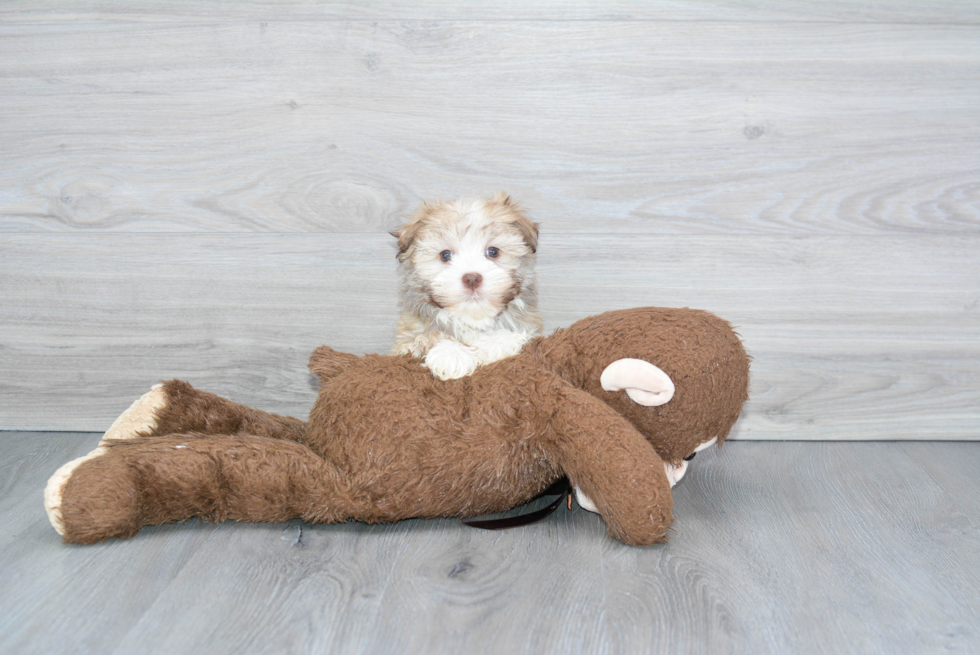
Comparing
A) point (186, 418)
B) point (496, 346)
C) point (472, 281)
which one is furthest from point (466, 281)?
point (186, 418)

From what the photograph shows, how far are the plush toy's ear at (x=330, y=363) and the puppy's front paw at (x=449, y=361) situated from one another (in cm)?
16

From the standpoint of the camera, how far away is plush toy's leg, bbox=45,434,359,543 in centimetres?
121

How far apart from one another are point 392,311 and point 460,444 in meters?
0.61

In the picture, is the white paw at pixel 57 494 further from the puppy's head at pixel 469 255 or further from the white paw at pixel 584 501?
the white paw at pixel 584 501

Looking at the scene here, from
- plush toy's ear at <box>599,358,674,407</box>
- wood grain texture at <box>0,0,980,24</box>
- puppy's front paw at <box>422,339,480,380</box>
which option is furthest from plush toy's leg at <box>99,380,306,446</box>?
wood grain texture at <box>0,0,980,24</box>

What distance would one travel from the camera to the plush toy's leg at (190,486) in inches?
47.7

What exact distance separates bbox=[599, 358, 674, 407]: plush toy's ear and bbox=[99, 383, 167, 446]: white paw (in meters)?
0.84

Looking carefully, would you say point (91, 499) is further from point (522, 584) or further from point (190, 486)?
point (522, 584)

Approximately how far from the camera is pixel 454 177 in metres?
1.74

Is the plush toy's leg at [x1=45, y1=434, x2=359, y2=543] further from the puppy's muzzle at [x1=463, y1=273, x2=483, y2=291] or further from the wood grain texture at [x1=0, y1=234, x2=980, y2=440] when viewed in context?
the wood grain texture at [x1=0, y1=234, x2=980, y2=440]

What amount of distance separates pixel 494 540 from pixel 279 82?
3.70ft

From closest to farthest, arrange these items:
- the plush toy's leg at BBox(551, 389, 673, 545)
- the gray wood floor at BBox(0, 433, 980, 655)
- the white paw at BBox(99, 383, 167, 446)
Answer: the gray wood floor at BBox(0, 433, 980, 655), the plush toy's leg at BBox(551, 389, 673, 545), the white paw at BBox(99, 383, 167, 446)

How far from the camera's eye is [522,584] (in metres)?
1.14

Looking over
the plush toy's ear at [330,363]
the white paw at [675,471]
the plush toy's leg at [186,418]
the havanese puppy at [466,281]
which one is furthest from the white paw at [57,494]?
the white paw at [675,471]
